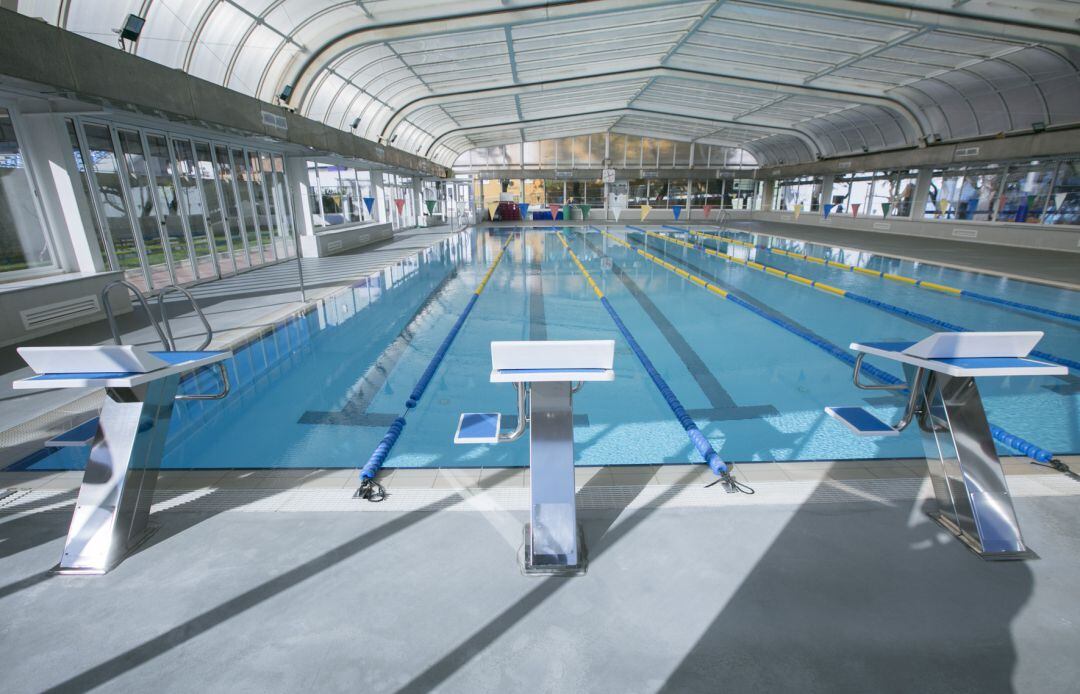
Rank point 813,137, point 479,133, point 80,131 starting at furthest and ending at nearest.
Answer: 1. point 479,133
2. point 813,137
3. point 80,131

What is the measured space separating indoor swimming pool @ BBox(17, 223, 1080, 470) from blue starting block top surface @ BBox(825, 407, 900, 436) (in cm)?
96

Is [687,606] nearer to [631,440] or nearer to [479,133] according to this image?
[631,440]

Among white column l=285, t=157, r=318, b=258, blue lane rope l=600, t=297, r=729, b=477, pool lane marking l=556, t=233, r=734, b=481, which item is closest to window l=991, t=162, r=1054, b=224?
pool lane marking l=556, t=233, r=734, b=481

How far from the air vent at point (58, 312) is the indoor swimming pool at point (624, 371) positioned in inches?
91.7

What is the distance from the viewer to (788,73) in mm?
13781

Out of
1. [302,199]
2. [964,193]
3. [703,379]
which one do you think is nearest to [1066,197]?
[964,193]

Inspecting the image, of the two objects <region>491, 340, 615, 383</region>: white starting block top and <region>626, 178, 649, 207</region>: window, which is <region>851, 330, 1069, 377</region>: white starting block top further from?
<region>626, 178, 649, 207</region>: window

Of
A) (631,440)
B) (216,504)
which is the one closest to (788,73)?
(631,440)

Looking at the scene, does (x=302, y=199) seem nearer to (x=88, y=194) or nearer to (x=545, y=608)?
(x=88, y=194)

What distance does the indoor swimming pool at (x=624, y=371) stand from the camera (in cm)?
334

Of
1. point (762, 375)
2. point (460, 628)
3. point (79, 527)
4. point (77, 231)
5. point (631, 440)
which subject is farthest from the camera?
point (77, 231)

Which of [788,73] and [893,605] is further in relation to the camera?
[788,73]

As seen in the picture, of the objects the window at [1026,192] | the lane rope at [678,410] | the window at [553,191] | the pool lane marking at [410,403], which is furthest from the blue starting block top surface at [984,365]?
the window at [553,191]

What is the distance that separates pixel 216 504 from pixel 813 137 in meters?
25.8
